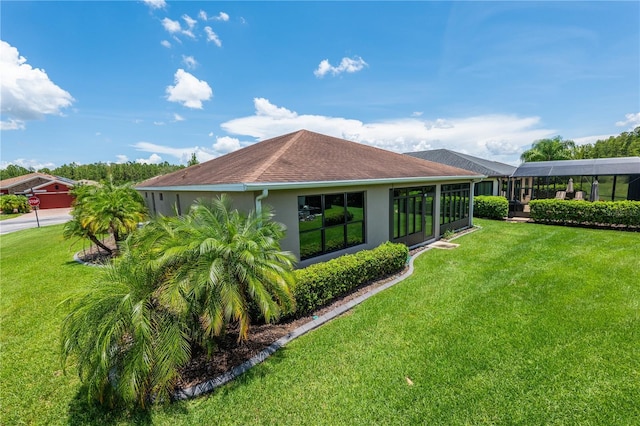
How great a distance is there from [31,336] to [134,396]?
454cm

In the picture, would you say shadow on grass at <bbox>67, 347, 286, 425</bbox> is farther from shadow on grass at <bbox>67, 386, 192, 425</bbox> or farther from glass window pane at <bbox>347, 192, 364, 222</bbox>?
glass window pane at <bbox>347, 192, 364, 222</bbox>

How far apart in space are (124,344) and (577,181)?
2838 centimetres

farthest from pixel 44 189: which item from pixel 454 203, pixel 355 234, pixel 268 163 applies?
pixel 454 203

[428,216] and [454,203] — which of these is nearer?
[428,216]

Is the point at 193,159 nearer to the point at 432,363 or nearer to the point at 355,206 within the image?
the point at 355,206

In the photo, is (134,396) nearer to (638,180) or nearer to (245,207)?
(245,207)

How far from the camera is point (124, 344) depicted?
3961 millimetres

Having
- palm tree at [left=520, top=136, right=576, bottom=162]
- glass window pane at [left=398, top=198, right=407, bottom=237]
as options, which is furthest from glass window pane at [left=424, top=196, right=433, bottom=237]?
palm tree at [left=520, top=136, right=576, bottom=162]

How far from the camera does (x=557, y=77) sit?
50.3ft

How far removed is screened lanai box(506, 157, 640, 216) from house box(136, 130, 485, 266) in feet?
30.5

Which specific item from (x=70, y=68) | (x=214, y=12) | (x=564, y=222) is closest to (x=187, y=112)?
(x=70, y=68)

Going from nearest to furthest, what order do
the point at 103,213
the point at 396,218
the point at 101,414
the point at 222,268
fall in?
the point at 101,414 → the point at 222,268 → the point at 103,213 → the point at 396,218

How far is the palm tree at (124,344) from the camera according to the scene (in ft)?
12.2

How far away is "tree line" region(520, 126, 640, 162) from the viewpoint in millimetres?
31047
